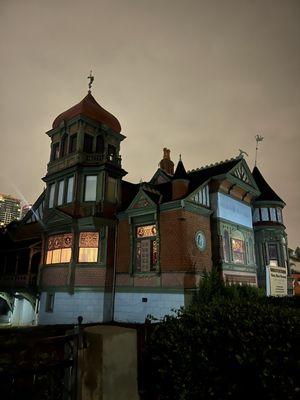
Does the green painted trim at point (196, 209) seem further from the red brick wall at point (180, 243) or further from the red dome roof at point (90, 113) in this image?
the red dome roof at point (90, 113)

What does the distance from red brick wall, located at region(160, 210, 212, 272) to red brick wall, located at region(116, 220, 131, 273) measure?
2899 millimetres

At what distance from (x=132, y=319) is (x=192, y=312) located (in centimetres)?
1306

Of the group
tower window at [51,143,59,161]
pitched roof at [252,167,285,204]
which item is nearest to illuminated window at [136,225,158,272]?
tower window at [51,143,59,161]

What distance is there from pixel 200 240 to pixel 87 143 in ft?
39.2

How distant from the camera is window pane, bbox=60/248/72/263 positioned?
67.3ft

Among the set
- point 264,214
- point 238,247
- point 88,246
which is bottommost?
point 88,246

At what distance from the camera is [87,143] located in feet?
76.9

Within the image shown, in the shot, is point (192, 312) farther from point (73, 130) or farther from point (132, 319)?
point (73, 130)

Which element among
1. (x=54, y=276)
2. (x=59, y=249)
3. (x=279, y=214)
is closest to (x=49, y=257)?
(x=59, y=249)

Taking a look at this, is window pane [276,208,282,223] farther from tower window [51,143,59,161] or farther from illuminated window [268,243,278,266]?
tower window [51,143,59,161]

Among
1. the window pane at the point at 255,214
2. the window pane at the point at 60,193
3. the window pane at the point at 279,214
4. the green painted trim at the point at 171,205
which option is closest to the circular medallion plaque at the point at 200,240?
the green painted trim at the point at 171,205

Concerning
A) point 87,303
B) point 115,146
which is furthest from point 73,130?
point 87,303

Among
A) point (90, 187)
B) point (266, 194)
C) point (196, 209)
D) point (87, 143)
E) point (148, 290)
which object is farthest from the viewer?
point (266, 194)

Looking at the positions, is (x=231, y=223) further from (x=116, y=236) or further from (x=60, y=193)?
(x=60, y=193)
